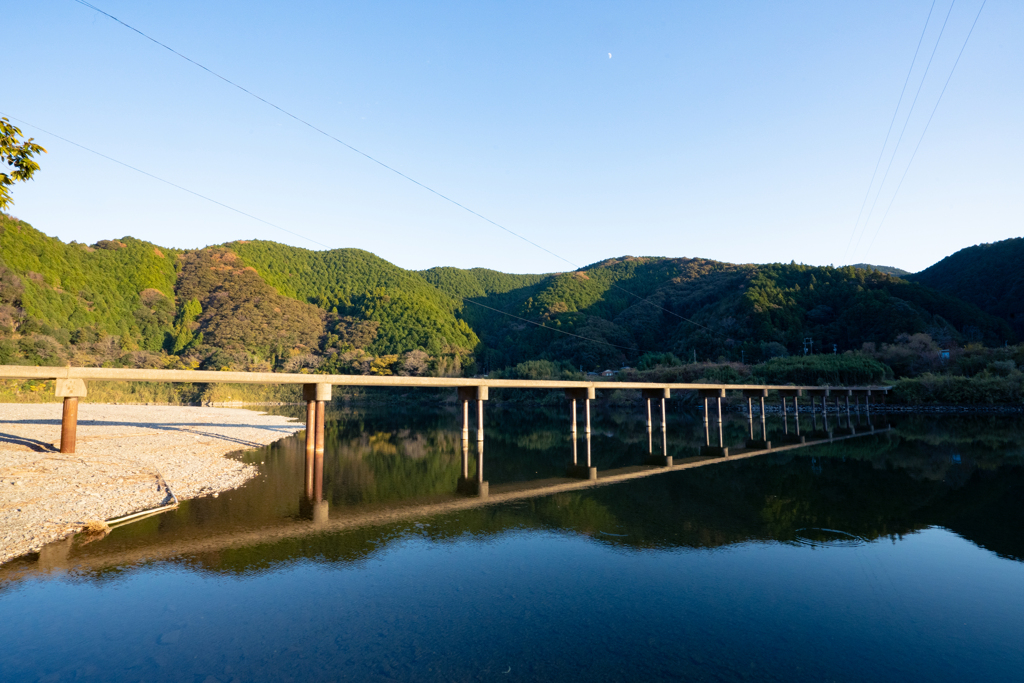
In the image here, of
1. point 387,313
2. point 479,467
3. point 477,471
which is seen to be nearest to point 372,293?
point 387,313

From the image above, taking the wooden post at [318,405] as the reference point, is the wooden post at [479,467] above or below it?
below

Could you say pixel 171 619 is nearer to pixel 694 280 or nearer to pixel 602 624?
pixel 602 624

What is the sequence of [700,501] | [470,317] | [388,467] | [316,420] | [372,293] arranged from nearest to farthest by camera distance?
[700,501] → [316,420] → [388,467] → [372,293] → [470,317]

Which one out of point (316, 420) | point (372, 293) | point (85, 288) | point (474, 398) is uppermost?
point (372, 293)

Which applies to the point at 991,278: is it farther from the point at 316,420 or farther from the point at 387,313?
the point at 316,420

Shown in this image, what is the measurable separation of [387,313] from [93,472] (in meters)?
90.3

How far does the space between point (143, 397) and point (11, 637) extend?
55803 millimetres

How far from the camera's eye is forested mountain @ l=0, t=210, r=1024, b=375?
70.9 meters

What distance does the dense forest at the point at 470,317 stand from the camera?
61844 mm

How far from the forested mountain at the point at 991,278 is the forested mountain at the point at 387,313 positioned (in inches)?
60.3

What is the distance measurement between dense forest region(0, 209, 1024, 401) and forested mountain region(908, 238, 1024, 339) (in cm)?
32

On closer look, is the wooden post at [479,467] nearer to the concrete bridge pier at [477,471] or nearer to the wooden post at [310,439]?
the concrete bridge pier at [477,471]

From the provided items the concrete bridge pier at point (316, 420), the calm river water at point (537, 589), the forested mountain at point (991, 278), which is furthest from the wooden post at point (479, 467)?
the forested mountain at point (991, 278)

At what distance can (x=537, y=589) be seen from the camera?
691cm
